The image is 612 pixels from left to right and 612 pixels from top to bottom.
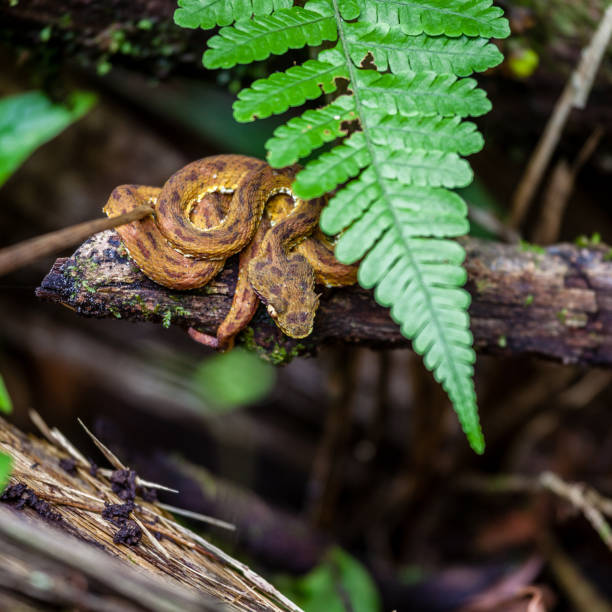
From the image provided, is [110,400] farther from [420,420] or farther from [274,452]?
[420,420]

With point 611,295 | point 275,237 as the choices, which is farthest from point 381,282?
point 611,295

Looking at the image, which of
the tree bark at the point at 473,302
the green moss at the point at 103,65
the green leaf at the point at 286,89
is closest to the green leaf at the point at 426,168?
the green leaf at the point at 286,89

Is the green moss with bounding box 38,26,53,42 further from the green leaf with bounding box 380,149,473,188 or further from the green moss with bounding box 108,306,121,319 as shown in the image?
the green leaf with bounding box 380,149,473,188

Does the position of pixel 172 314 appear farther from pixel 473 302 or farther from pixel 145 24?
pixel 145 24

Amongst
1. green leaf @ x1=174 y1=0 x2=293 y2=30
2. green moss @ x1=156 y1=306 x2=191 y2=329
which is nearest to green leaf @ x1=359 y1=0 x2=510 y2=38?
green leaf @ x1=174 y1=0 x2=293 y2=30

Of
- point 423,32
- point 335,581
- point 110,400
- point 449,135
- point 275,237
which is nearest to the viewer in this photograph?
point 449,135

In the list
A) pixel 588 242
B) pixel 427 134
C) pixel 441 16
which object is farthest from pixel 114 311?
pixel 588 242
